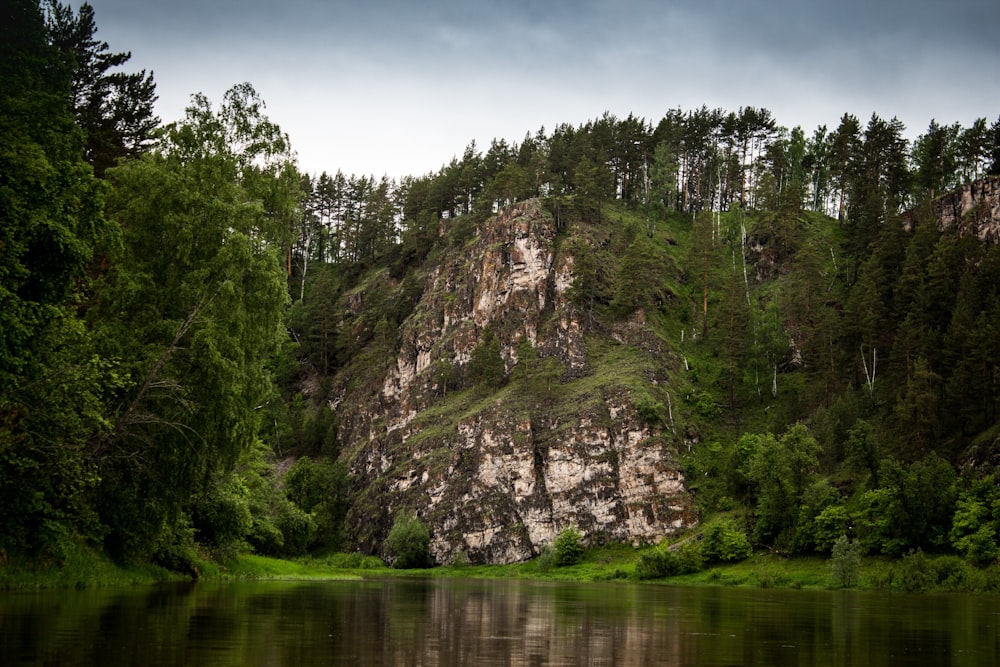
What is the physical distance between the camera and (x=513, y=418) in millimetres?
104688

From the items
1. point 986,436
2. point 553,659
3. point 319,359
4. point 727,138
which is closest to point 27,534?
point 553,659

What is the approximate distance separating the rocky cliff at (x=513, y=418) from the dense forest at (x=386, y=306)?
3063mm

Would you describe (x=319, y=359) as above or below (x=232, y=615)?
above

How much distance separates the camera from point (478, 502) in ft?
330

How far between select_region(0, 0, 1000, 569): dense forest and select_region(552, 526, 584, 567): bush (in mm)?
15261

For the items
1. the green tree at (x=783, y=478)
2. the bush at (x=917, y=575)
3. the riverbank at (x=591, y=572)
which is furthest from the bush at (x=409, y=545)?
the bush at (x=917, y=575)

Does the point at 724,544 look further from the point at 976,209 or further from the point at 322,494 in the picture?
the point at 322,494

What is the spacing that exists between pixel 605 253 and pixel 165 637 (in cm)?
11750

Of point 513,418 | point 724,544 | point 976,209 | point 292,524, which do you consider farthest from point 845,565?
point 976,209

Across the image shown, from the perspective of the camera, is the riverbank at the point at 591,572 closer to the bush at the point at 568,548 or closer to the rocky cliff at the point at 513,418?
the bush at the point at 568,548

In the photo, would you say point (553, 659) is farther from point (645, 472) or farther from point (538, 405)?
point (538, 405)

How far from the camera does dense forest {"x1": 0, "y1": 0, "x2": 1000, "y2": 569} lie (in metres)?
25.1

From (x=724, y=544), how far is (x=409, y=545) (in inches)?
1522

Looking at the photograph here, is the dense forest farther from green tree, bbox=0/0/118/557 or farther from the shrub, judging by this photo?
the shrub
